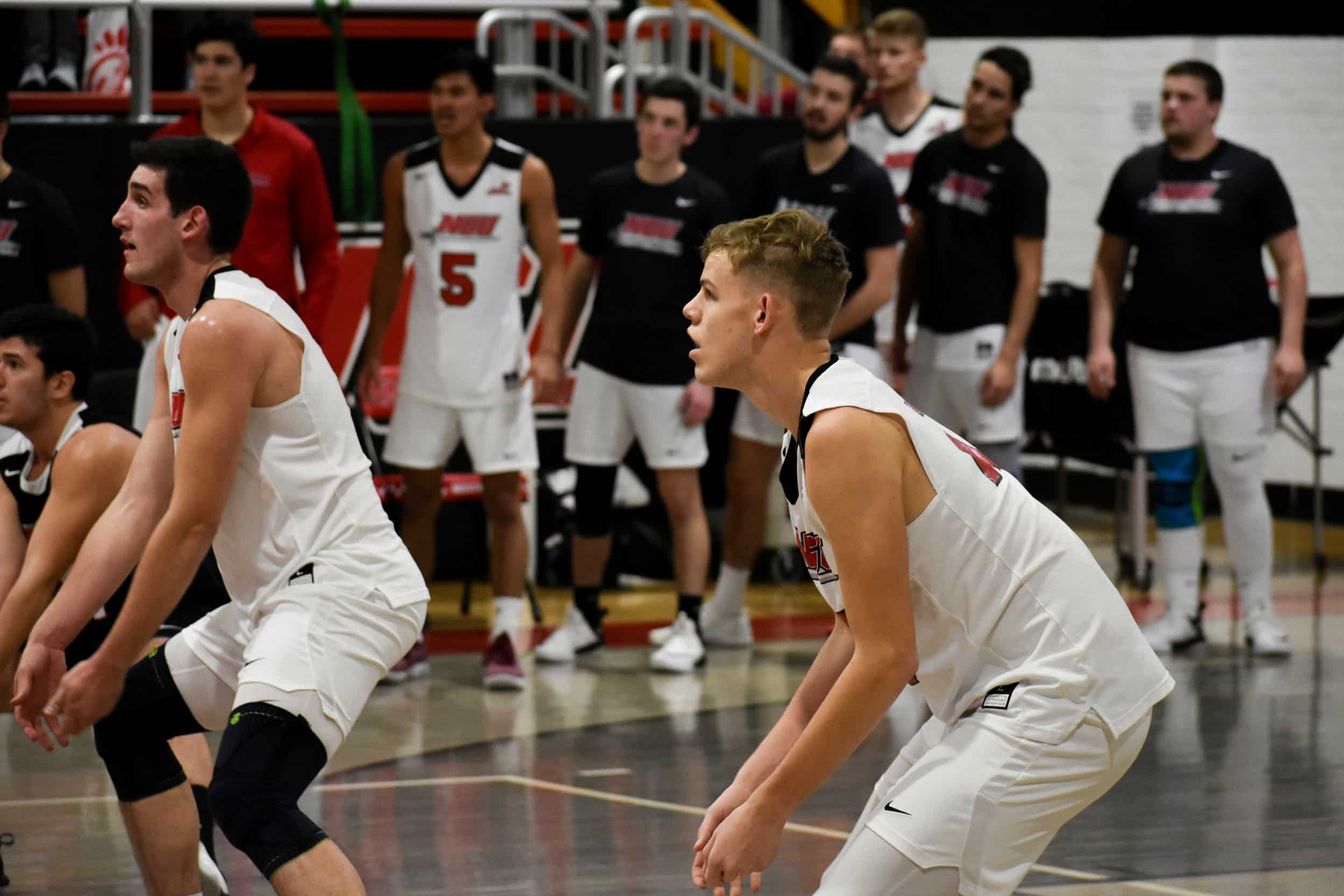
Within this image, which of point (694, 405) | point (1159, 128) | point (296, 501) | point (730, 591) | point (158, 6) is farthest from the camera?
point (1159, 128)

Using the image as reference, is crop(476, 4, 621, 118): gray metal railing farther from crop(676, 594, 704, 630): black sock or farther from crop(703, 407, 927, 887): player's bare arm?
crop(703, 407, 927, 887): player's bare arm

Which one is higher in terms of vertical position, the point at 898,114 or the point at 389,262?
the point at 898,114

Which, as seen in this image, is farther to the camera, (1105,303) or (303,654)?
(1105,303)

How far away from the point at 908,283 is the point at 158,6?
11.7 ft

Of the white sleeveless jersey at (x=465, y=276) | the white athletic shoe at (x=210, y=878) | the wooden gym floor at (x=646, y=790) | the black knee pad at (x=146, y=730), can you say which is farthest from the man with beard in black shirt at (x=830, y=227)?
the black knee pad at (x=146, y=730)

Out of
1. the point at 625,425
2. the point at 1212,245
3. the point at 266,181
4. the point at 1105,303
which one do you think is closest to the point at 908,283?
the point at 1105,303

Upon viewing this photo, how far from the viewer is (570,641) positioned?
7.43 meters

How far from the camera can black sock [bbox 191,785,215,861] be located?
421 centimetres

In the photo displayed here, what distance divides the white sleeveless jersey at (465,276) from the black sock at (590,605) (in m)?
0.93

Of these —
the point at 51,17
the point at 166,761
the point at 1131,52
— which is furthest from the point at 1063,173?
the point at 166,761

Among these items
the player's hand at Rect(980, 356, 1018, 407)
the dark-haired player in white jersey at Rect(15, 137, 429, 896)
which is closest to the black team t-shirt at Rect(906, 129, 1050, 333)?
the player's hand at Rect(980, 356, 1018, 407)

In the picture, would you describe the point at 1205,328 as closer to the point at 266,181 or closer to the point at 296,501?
the point at 266,181

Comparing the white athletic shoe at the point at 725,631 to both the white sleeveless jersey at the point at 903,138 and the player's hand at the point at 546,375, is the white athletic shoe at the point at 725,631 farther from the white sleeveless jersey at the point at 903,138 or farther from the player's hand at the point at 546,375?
the white sleeveless jersey at the point at 903,138

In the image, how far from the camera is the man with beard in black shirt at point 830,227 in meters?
7.30
